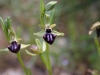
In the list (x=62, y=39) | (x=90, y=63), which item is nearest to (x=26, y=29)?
(x=62, y=39)

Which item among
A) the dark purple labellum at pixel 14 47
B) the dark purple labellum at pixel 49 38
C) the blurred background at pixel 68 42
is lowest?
the blurred background at pixel 68 42

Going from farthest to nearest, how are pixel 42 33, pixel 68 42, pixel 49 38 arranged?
pixel 68 42 → pixel 42 33 → pixel 49 38

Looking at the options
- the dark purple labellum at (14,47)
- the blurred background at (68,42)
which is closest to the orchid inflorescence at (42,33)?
the dark purple labellum at (14,47)

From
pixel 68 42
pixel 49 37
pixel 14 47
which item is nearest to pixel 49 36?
pixel 49 37

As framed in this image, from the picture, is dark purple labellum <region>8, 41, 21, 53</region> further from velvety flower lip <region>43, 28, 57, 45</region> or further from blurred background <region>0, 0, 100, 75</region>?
blurred background <region>0, 0, 100, 75</region>

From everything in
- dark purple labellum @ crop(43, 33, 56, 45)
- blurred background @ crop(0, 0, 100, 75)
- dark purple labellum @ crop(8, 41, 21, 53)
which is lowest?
blurred background @ crop(0, 0, 100, 75)

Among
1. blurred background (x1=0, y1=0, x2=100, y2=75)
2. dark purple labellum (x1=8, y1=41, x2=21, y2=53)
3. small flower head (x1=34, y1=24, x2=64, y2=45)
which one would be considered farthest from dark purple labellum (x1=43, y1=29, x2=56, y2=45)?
blurred background (x1=0, y1=0, x2=100, y2=75)

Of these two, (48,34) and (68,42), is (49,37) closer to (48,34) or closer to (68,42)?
(48,34)

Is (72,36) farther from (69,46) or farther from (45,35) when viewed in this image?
(45,35)

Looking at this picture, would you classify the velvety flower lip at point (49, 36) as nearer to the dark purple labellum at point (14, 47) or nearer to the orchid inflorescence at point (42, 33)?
the orchid inflorescence at point (42, 33)
